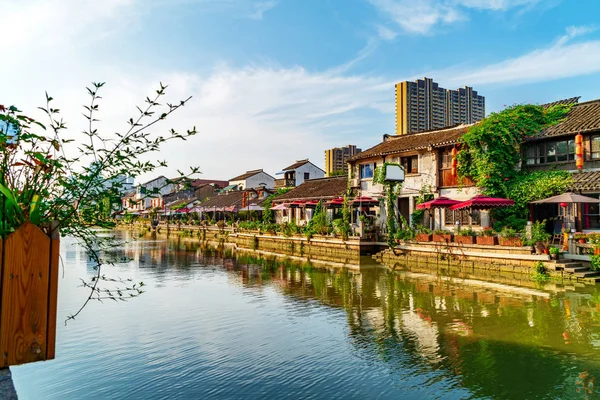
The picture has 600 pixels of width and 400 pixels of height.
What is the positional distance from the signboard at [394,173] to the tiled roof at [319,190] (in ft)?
23.9

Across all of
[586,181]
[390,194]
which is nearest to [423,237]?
[390,194]

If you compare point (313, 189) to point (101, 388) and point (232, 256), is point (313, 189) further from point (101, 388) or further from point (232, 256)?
point (101, 388)

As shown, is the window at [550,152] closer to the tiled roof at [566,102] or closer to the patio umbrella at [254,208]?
the tiled roof at [566,102]

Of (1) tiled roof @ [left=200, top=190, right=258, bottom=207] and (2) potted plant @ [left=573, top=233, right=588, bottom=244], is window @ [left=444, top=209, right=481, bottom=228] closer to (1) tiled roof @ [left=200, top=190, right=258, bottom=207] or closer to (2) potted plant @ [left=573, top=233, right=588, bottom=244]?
(2) potted plant @ [left=573, top=233, right=588, bottom=244]

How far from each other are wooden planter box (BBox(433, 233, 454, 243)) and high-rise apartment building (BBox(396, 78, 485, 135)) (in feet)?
174

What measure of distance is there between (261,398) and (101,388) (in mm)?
2719

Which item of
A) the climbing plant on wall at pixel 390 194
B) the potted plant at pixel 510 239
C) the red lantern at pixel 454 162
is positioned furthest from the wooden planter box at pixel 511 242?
the red lantern at pixel 454 162

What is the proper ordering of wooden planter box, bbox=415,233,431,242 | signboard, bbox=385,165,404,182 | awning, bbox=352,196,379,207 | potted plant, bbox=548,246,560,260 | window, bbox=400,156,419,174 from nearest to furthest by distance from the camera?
potted plant, bbox=548,246,560,260 < wooden planter box, bbox=415,233,431,242 < signboard, bbox=385,165,404,182 < window, bbox=400,156,419,174 < awning, bbox=352,196,379,207

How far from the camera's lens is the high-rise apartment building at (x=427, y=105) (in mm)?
74875

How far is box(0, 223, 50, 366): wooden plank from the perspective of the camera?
257 centimetres

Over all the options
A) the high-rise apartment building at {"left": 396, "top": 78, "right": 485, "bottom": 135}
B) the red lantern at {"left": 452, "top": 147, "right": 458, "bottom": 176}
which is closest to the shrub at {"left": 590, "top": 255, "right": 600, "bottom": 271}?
the red lantern at {"left": 452, "top": 147, "right": 458, "bottom": 176}

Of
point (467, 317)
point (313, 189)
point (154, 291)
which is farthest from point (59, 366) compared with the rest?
point (313, 189)

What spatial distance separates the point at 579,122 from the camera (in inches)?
814

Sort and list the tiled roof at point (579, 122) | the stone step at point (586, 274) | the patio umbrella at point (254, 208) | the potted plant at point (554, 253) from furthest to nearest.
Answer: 1. the patio umbrella at point (254, 208)
2. the tiled roof at point (579, 122)
3. the potted plant at point (554, 253)
4. the stone step at point (586, 274)
